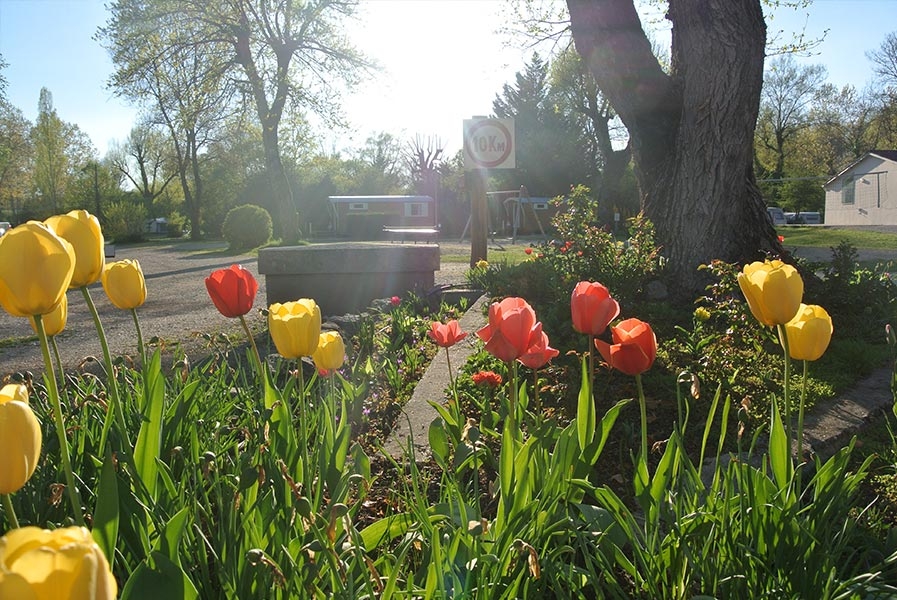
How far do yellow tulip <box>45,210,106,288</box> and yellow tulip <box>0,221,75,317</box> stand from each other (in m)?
0.42

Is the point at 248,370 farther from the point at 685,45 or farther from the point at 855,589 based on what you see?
the point at 685,45

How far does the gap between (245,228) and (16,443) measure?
22.8 meters

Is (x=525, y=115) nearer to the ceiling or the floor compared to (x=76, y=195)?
nearer to the ceiling

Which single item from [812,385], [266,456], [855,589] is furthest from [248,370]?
[855,589]

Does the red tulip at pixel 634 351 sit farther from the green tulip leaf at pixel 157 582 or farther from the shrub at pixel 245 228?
the shrub at pixel 245 228

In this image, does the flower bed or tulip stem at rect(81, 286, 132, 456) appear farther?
tulip stem at rect(81, 286, 132, 456)

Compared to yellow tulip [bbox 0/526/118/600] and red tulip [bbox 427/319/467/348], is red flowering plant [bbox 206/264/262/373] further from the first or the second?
yellow tulip [bbox 0/526/118/600]

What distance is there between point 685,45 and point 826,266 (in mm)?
2021

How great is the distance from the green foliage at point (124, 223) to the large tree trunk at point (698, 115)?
34502 mm

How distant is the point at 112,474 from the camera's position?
104cm

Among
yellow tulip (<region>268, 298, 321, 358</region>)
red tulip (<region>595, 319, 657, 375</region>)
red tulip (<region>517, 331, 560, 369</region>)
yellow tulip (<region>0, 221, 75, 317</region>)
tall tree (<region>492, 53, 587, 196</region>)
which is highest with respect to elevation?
tall tree (<region>492, 53, 587, 196</region>)

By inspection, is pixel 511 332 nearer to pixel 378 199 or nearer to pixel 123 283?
pixel 123 283

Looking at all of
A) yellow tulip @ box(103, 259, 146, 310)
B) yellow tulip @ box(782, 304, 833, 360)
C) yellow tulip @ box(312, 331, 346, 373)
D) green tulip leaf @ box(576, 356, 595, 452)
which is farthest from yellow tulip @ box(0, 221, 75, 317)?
yellow tulip @ box(782, 304, 833, 360)

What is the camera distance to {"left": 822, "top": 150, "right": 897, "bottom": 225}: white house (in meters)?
37.5
